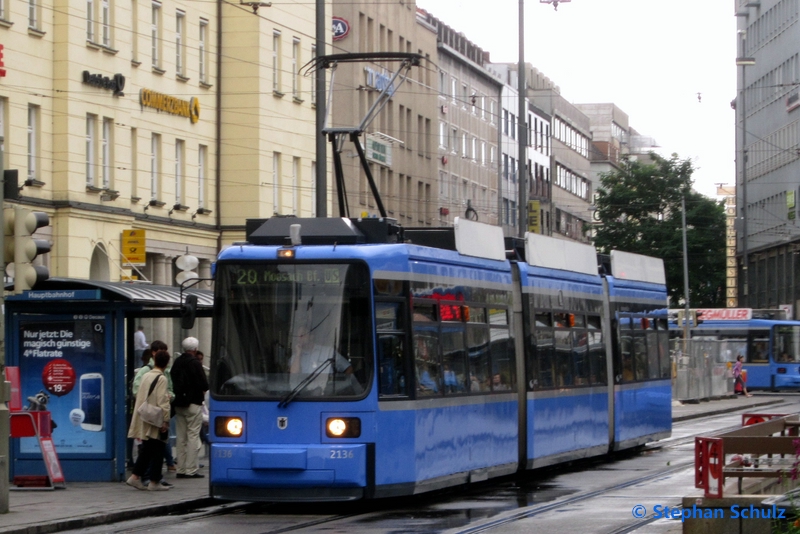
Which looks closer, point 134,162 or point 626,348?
point 626,348

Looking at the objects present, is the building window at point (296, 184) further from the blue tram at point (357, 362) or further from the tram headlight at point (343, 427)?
the tram headlight at point (343, 427)

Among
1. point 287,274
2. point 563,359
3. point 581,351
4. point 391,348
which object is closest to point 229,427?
point 287,274

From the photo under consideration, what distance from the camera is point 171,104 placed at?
1746 inches

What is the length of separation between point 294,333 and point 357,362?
2.24 ft

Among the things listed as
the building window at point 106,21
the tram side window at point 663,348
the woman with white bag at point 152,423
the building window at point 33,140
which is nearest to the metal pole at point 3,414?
the woman with white bag at point 152,423

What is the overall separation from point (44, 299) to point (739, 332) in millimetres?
46987

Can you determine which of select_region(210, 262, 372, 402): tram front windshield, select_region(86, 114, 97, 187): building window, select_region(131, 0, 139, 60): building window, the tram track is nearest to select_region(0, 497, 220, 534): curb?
the tram track

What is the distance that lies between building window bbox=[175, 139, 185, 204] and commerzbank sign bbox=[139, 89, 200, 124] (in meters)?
0.86

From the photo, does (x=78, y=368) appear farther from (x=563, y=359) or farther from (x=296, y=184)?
(x=296, y=184)

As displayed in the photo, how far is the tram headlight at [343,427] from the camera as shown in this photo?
15391 mm

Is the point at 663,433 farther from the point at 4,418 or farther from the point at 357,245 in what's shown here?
the point at 4,418

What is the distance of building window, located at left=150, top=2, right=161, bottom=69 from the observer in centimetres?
4325

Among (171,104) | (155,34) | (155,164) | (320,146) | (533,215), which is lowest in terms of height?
(320,146)

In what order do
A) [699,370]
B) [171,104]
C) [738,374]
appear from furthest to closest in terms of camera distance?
1. [738,374]
2. [699,370]
3. [171,104]
